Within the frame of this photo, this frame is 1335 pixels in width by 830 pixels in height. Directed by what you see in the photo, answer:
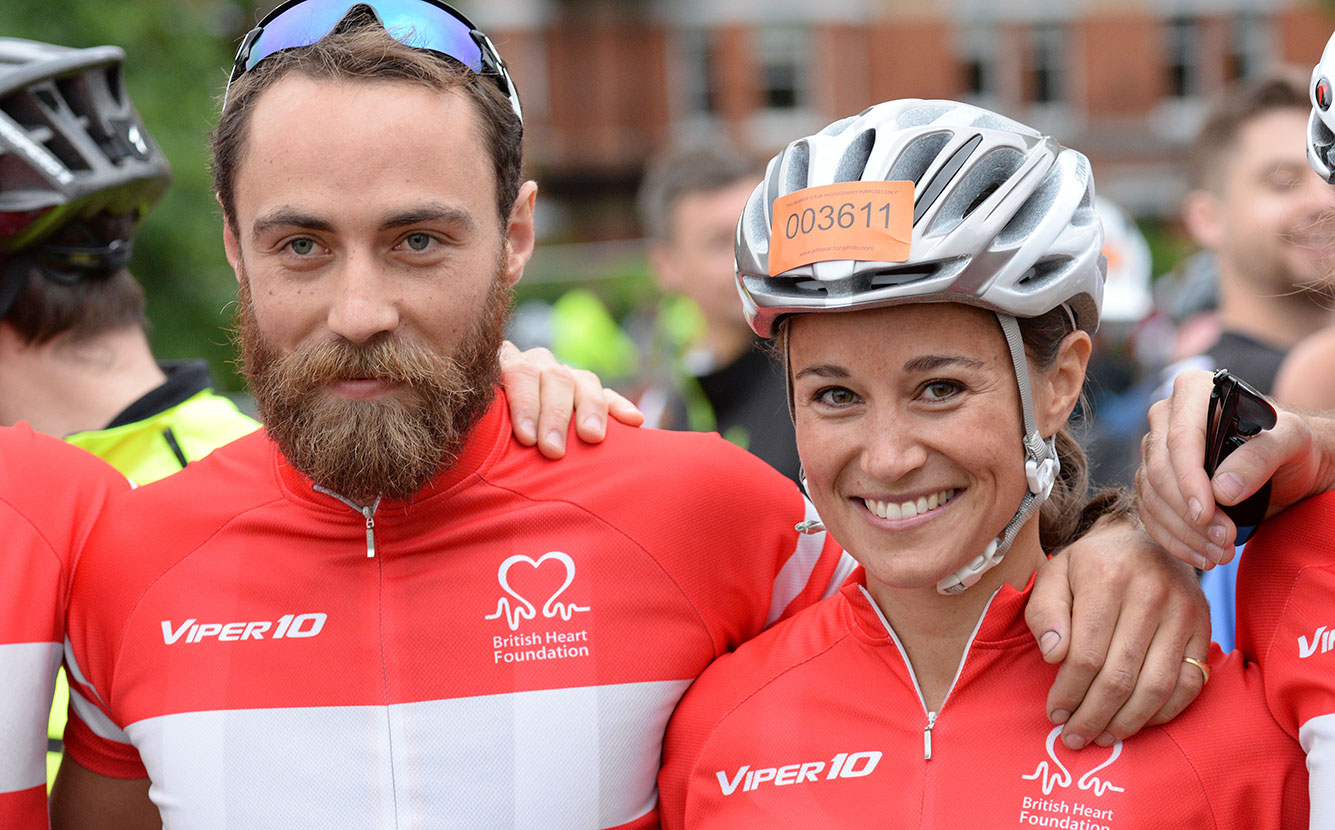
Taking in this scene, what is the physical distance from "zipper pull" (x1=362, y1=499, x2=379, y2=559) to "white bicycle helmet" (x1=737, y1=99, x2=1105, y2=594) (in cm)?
93

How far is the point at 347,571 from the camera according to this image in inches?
117

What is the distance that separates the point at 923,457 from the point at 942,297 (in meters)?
0.31

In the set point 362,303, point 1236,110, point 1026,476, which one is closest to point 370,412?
point 362,303

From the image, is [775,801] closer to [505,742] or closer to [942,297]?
[505,742]

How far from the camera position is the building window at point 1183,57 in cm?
3562

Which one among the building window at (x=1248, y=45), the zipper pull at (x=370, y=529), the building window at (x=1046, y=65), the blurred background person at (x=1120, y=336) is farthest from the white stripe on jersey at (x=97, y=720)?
the building window at (x=1248, y=45)

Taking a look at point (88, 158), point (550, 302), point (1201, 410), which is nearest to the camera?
point (1201, 410)

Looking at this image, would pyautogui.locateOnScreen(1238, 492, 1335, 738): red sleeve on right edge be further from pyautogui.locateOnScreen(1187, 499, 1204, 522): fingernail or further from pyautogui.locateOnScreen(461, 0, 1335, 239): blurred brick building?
pyautogui.locateOnScreen(461, 0, 1335, 239): blurred brick building

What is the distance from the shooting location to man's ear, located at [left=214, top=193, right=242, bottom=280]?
308cm

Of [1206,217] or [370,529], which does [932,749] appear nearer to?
[370,529]

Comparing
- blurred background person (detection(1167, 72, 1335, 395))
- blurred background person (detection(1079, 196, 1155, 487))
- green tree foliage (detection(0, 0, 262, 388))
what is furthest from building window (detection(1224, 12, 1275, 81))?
blurred background person (detection(1167, 72, 1335, 395))

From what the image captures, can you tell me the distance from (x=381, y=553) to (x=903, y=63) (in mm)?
34927

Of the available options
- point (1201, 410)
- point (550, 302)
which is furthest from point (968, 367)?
point (550, 302)

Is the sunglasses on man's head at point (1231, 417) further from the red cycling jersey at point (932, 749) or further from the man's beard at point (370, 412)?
the man's beard at point (370, 412)
